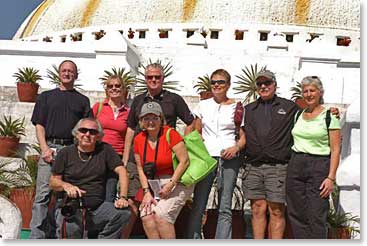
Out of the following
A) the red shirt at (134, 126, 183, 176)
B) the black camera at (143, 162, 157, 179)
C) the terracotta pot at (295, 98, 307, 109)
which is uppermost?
the terracotta pot at (295, 98, 307, 109)

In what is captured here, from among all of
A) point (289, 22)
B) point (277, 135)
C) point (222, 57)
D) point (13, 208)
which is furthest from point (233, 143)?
point (289, 22)

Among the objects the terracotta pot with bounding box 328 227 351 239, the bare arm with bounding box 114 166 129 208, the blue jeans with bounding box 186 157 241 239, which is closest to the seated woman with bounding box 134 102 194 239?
the bare arm with bounding box 114 166 129 208

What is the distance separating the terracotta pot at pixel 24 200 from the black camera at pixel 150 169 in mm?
1485

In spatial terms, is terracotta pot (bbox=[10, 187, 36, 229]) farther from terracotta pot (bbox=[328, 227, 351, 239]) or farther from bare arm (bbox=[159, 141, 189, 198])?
terracotta pot (bbox=[328, 227, 351, 239])

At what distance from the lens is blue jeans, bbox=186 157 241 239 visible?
6223 millimetres

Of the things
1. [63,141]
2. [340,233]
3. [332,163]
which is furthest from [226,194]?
[63,141]

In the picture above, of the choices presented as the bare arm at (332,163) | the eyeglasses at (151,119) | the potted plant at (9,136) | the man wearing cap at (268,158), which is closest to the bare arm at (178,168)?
the eyeglasses at (151,119)

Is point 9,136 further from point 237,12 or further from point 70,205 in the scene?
point 237,12

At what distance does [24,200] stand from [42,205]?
69 centimetres

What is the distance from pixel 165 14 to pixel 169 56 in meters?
4.32

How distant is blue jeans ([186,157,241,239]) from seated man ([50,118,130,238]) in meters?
0.62

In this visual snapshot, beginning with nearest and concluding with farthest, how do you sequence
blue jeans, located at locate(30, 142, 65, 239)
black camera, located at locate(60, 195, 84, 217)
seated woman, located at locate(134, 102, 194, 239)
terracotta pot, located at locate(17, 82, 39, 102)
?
black camera, located at locate(60, 195, 84, 217) < seated woman, located at locate(134, 102, 194, 239) < blue jeans, located at locate(30, 142, 65, 239) < terracotta pot, located at locate(17, 82, 39, 102)

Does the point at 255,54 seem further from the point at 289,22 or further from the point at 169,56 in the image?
the point at 289,22

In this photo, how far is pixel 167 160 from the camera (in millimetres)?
5953
